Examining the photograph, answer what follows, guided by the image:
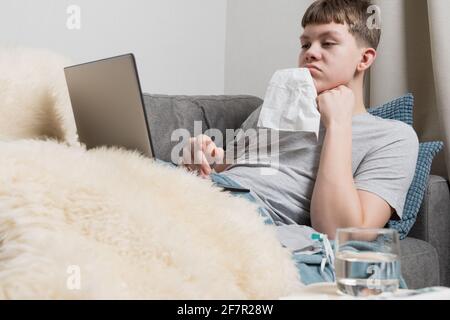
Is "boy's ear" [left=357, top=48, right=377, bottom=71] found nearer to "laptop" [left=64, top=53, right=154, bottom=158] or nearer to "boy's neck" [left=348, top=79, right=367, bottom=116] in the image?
"boy's neck" [left=348, top=79, right=367, bottom=116]

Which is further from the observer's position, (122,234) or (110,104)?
(110,104)

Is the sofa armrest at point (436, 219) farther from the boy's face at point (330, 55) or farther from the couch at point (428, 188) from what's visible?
the boy's face at point (330, 55)

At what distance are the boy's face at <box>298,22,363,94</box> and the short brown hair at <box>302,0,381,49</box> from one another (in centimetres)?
1

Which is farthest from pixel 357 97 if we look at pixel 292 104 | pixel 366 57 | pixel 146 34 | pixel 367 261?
pixel 146 34

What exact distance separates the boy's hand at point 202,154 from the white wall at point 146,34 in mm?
863

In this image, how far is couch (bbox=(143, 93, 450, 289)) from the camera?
4.20 feet

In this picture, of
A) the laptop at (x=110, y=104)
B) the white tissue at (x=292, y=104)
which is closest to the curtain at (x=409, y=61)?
the white tissue at (x=292, y=104)

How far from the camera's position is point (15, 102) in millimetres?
1339

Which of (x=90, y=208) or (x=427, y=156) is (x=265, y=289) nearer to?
(x=90, y=208)

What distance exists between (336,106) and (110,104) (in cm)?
50

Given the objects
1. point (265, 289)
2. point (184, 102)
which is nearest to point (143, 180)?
point (265, 289)

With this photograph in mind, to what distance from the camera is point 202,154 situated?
3.86 feet

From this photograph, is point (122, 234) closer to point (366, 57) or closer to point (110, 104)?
point (110, 104)

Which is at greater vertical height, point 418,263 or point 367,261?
point 367,261
